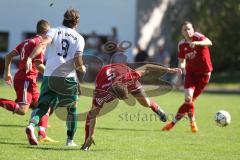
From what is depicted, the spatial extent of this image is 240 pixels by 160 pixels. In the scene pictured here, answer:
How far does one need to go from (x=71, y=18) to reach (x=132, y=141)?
2.56 meters

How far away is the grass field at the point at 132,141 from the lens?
9.62 metres

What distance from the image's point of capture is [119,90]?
408 inches

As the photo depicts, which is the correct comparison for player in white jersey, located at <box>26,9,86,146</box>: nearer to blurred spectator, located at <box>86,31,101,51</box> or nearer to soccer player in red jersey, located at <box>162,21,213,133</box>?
soccer player in red jersey, located at <box>162,21,213,133</box>

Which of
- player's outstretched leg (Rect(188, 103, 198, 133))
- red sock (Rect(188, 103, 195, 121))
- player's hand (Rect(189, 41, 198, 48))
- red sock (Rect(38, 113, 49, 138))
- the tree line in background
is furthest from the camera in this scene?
the tree line in background

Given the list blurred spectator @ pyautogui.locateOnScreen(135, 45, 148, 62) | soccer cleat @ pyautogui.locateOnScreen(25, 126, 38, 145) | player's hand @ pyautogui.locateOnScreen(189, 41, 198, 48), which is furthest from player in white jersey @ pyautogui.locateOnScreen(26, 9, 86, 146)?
blurred spectator @ pyautogui.locateOnScreen(135, 45, 148, 62)

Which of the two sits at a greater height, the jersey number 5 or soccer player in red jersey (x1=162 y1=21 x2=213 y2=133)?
the jersey number 5

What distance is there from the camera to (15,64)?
3250cm

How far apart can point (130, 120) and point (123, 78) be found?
4876mm

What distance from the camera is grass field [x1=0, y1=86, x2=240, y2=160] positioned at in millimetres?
9617

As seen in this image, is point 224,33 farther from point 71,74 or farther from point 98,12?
point 71,74

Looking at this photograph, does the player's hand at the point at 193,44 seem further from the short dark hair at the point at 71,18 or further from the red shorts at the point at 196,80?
the short dark hair at the point at 71,18

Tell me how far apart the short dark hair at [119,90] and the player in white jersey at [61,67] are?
1.92 feet

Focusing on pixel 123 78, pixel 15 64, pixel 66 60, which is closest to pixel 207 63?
pixel 123 78

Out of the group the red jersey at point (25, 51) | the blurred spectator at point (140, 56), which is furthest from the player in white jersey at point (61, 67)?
the blurred spectator at point (140, 56)
